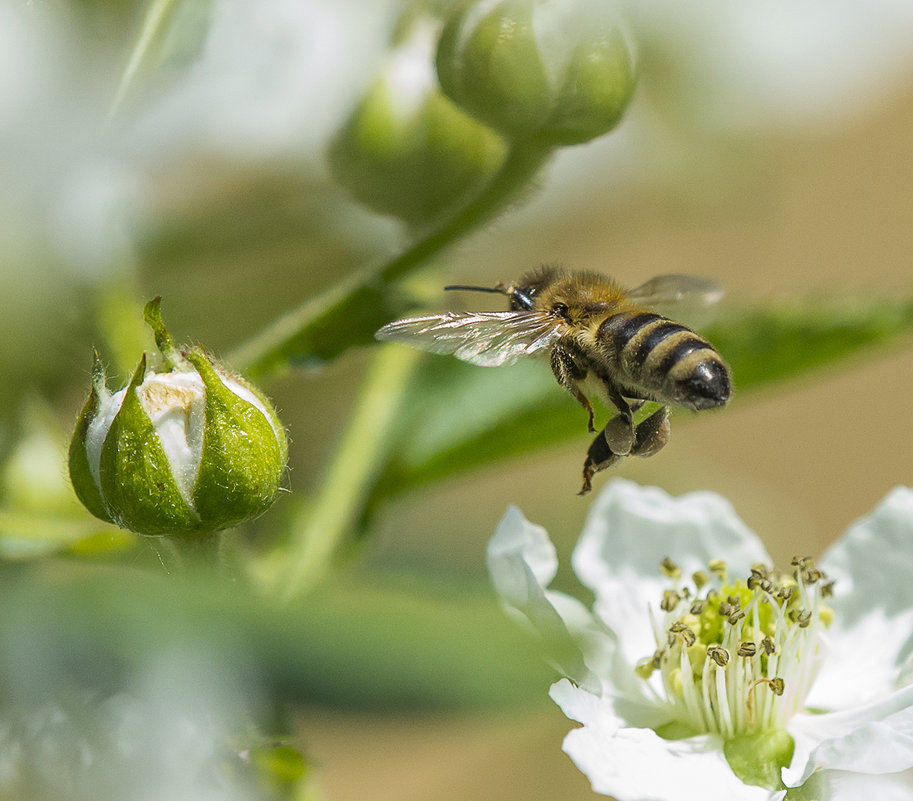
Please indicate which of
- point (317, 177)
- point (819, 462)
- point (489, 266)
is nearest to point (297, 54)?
point (317, 177)

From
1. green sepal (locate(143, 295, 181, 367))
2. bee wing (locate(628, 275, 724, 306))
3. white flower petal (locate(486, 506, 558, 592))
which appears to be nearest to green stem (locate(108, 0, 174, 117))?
green sepal (locate(143, 295, 181, 367))

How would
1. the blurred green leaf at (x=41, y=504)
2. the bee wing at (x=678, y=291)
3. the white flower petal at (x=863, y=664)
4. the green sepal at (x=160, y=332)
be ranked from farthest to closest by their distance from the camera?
the bee wing at (x=678, y=291) < the white flower petal at (x=863, y=664) < the blurred green leaf at (x=41, y=504) < the green sepal at (x=160, y=332)

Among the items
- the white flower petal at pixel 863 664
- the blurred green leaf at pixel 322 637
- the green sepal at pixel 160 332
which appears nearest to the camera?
the blurred green leaf at pixel 322 637

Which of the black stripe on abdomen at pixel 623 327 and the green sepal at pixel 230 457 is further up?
the black stripe on abdomen at pixel 623 327

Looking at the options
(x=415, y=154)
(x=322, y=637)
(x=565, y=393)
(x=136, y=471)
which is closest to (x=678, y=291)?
(x=565, y=393)

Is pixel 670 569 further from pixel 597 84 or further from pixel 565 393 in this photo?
pixel 597 84

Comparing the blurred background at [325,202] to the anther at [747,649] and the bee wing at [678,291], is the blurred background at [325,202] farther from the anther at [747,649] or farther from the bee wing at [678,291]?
the anther at [747,649]

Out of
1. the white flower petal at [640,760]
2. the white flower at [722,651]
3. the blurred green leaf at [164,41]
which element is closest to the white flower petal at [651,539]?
the white flower at [722,651]

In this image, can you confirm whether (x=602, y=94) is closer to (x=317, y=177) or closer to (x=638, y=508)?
(x=638, y=508)

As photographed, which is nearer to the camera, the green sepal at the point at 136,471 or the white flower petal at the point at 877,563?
the green sepal at the point at 136,471

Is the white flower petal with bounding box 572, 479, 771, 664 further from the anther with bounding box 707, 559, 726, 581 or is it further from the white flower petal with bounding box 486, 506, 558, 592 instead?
the white flower petal with bounding box 486, 506, 558, 592
